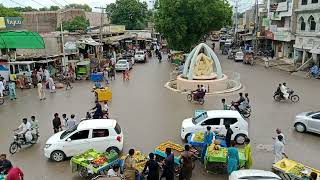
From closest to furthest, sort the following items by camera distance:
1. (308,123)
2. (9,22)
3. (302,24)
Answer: (308,123)
(9,22)
(302,24)

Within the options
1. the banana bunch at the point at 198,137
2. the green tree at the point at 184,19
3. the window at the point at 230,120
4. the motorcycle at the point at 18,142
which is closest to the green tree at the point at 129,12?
the green tree at the point at 184,19

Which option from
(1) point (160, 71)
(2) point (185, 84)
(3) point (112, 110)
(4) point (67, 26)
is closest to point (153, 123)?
(3) point (112, 110)

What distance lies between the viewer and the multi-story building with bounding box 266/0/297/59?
43.6 meters

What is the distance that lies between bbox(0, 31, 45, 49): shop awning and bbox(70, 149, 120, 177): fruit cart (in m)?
22.6

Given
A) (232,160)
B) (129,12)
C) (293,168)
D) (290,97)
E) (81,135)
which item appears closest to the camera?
(293,168)

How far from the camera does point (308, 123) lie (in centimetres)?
1645

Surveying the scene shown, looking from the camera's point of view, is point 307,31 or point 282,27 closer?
point 307,31

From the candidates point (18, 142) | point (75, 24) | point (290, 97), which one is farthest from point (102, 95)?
point (75, 24)

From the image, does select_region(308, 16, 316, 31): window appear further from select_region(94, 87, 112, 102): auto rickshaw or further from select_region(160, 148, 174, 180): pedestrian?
select_region(160, 148, 174, 180): pedestrian

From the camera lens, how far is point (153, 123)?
1847 centimetres

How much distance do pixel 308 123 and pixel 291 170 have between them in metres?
6.09

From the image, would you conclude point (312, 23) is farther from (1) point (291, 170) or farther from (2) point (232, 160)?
(2) point (232, 160)

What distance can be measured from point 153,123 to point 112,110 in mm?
4176

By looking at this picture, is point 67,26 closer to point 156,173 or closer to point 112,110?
point 112,110
